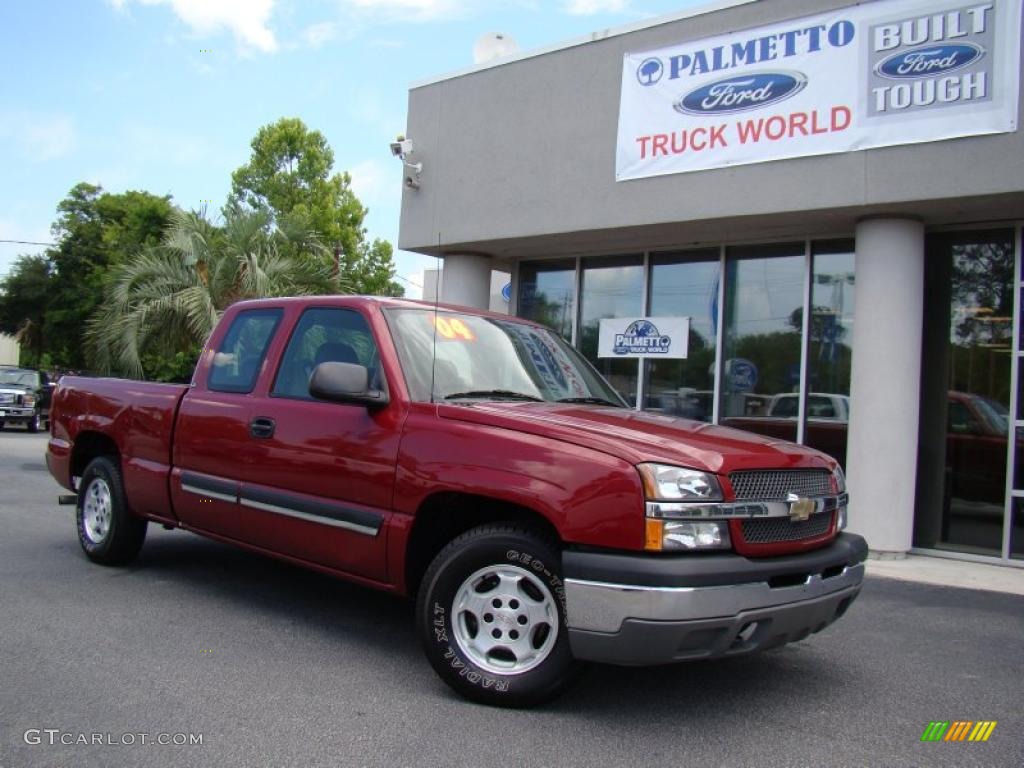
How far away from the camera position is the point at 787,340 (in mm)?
10023

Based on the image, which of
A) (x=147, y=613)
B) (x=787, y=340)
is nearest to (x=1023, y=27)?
(x=787, y=340)

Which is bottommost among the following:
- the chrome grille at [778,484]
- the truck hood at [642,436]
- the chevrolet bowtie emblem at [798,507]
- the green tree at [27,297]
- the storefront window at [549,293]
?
the chevrolet bowtie emblem at [798,507]

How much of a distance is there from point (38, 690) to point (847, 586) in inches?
143

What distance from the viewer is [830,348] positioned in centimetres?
971

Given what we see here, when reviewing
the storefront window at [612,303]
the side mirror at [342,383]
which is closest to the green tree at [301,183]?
the storefront window at [612,303]

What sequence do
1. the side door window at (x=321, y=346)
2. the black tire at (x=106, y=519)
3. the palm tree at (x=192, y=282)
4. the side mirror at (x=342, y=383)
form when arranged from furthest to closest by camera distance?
the palm tree at (x=192, y=282) < the black tire at (x=106, y=519) < the side door window at (x=321, y=346) < the side mirror at (x=342, y=383)

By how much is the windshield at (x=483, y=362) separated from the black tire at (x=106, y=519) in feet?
8.86

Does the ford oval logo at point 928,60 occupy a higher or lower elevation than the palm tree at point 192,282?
higher

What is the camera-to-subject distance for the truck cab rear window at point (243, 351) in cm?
520

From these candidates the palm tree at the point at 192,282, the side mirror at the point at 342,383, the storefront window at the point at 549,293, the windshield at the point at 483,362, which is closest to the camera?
the side mirror at the point at 342,383

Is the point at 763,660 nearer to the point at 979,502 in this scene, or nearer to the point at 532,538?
the point at 532,538

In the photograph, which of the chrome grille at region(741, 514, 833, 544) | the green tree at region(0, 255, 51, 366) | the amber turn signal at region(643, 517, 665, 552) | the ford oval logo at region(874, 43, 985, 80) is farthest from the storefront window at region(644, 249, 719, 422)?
the green tree at region(0, 255, 51, 366)

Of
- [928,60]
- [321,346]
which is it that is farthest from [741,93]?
[321,346]

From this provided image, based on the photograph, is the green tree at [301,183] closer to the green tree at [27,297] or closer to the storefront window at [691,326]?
the green tree at [27,297]
